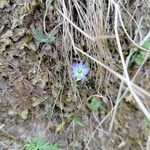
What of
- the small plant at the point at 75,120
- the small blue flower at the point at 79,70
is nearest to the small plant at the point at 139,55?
the small blue flower at the point at 79,70

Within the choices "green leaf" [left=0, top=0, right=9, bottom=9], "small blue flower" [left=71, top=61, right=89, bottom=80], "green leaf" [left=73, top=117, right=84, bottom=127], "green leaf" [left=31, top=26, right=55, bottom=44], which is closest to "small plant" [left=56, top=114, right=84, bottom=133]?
"green leaf" [left=73, top=117, right=84, bottom=127]

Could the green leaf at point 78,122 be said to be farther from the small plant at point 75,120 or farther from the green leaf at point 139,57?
the green leaf at point 139,57

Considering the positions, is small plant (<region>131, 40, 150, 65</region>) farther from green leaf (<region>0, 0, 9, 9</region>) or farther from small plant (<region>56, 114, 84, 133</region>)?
green leaf (<region>0, 0, 9, 9</region>)

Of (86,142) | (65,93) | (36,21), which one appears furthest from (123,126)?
(36,21)

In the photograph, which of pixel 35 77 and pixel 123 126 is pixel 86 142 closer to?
pixel 123 126

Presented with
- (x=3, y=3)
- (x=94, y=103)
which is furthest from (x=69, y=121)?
(x=3, y=3)

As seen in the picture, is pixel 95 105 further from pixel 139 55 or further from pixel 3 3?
pixel 3 3
